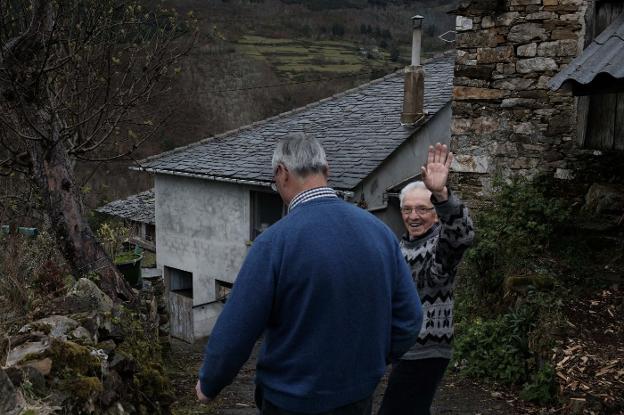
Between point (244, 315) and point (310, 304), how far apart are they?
23 cm

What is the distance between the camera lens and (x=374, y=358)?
2.32 metres

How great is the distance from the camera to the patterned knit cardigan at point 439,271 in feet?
9.52

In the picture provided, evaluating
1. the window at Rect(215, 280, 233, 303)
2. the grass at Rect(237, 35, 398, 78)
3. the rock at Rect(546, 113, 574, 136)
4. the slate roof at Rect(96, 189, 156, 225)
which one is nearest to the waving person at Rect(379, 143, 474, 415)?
the rock at Rect(546, 113, 574, 136)

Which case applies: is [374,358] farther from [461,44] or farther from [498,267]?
[461,44]

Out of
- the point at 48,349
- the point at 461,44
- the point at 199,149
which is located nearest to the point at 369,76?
the point at 199,149

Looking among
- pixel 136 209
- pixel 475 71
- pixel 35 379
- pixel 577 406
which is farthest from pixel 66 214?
pixel 136 209

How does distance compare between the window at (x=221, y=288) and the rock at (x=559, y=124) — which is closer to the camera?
the rock at (x=559, y=124)

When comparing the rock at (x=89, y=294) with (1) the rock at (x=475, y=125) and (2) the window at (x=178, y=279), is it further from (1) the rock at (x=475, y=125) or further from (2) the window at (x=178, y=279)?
(2) the window at (x=178, y=279)


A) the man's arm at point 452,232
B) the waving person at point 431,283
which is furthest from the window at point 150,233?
the man's arm at point 452,232

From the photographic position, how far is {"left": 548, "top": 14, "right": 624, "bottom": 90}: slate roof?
4477mm

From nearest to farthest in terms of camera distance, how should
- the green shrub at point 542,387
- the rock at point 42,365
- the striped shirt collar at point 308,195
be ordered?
the striped shirt collar at point 308,195
the rock at point 42,365
the green shrub at point 542,387

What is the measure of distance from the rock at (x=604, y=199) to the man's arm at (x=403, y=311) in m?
4.21

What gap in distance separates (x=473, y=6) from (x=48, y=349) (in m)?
5.58

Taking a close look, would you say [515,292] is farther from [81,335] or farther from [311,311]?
[311,311]
